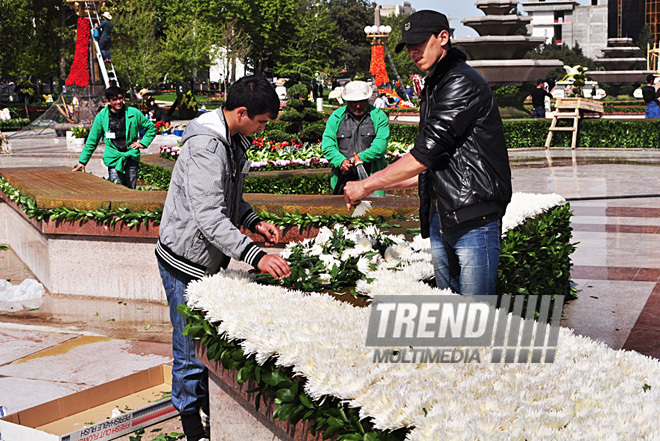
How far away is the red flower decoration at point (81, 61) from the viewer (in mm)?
28031

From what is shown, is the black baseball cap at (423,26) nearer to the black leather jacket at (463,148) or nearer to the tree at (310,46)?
the black leather jacket at (463,148)

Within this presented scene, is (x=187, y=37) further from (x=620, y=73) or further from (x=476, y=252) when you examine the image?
(x=476, y=252)

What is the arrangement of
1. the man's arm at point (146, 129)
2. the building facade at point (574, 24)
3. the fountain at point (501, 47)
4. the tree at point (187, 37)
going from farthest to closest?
the building facade at point (574, 24), the tree at point (187, 37), the fountain at point (501, 47), the man's arm at point (146, 129)

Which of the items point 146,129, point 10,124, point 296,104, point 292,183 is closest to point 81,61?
point 10,124

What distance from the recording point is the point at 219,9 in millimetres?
68688

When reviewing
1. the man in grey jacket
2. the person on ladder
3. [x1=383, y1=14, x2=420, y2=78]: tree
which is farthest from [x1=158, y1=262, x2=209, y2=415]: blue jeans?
[x1=383, y1=14, x2=420, y2=78]: tree

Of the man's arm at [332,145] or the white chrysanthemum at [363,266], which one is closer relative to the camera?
the white chrysanthemum at [363,266]

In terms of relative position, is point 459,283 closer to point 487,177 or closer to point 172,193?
point 487,177

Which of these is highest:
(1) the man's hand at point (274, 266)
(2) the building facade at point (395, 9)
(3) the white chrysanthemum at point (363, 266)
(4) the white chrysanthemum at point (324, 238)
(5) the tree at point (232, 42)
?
(2) the building facade at point (395, 9)

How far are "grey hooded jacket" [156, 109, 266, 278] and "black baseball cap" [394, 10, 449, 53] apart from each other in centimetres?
93

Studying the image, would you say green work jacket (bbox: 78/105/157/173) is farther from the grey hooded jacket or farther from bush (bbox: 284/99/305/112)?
bush (bbox: 284/99/305/112)

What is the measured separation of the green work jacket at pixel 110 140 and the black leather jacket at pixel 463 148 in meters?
6.21

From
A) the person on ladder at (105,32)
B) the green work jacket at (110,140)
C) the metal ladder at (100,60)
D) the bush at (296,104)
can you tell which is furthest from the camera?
the metal ladder at (100,60)

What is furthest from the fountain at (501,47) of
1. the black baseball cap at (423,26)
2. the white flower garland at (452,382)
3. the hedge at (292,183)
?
the white flower garland at (452,382)
